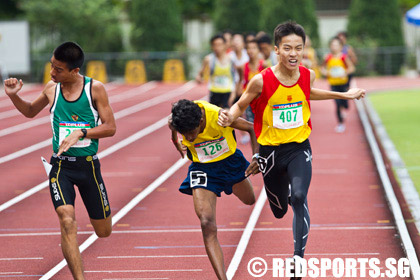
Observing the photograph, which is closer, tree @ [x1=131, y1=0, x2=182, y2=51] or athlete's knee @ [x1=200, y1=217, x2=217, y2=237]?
athlete's knee @ [x1=200, y1=217, x2=217, y2=237]

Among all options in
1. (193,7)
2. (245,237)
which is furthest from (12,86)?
(193,7)

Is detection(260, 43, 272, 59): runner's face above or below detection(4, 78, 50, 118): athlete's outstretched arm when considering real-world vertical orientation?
below

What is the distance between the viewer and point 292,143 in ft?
23.3

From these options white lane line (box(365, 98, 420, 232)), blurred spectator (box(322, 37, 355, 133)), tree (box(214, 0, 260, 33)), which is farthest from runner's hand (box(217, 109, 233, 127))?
tree (box(214, 0, 260, 33))

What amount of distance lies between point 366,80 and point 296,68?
3400 cm

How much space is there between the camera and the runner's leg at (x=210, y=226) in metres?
6.50

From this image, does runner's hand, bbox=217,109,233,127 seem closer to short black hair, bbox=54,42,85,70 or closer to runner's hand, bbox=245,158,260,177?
runner's hand, bbox=245,158,260,177

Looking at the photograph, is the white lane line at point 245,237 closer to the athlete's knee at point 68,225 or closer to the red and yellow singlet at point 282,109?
the red and yellow singlet at point 282,109

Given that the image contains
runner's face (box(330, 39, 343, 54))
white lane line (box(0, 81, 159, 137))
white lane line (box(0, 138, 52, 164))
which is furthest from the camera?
white lane line (box(0, 81, 159, 137))

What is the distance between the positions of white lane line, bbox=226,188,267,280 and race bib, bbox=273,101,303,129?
138 cm

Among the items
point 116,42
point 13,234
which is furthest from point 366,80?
point 13,234

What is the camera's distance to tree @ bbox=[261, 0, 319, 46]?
142 feet

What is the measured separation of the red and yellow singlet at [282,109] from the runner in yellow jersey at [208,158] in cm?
16

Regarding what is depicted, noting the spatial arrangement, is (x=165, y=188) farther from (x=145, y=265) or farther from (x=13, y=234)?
(x=145, y=265)
